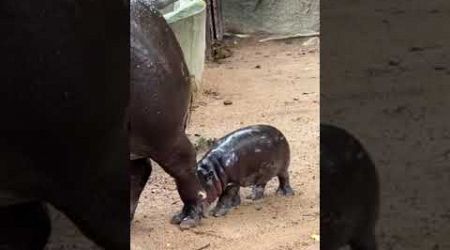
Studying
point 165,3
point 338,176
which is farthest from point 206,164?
point 338,176

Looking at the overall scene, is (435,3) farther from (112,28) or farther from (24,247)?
(24,247)

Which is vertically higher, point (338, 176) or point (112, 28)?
point (112, 28)

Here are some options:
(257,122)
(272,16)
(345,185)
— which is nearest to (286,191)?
(257,122)

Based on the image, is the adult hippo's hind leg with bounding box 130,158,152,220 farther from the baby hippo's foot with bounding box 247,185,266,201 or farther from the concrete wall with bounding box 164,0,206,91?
the concrete wall with bounding box 164,0,206,91

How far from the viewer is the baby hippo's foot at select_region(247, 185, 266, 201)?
3.23 meters

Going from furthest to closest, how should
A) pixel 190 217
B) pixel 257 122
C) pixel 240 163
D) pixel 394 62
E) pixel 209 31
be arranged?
pixel 209 31 → pixel 257 122 → pixel 240 163 → pixel 190 217 → pixel 394 62

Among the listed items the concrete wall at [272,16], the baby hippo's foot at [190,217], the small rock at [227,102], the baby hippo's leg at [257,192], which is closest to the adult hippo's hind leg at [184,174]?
A: the baby hippo's foot at [190,217]

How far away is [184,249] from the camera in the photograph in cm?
278

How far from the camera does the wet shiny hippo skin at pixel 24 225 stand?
1264mm

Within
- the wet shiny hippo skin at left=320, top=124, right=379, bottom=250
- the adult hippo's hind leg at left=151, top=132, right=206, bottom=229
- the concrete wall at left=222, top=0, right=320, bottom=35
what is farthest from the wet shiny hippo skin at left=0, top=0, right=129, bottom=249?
the concrete wall at left=222, top=0, right=320, bottom=35

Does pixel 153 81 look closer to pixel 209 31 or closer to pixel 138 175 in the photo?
pixel 138 175

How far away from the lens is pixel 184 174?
268 cm

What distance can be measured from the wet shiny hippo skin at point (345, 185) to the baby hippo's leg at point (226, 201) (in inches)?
68.7

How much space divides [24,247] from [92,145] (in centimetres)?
16
